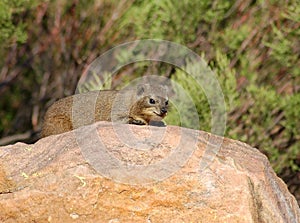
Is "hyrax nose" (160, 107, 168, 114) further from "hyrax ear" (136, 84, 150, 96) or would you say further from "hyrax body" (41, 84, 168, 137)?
"hyrax ear" (136, 84, 150, 96)

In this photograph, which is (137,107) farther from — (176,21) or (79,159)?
(176,21)

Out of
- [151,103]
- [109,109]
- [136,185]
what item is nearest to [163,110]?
[151,103]

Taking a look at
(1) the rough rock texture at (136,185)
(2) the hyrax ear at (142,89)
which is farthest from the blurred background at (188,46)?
(1) the rough rock texture at (136,185)

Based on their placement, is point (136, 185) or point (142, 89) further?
point (142, 89)

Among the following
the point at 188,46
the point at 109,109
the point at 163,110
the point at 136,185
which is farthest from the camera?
the point at 188,46

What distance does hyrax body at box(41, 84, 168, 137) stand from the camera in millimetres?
6594

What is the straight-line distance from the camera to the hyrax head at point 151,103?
21.5 feet

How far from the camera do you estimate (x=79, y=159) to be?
5.00 m

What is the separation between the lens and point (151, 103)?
21.6ft

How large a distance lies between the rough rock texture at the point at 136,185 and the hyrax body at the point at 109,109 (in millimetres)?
1358

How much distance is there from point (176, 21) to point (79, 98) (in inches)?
144

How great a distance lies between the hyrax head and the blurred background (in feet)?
8.18

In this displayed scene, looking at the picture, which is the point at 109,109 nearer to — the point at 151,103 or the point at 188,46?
the point at 151,103

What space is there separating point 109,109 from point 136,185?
6.14 ft
